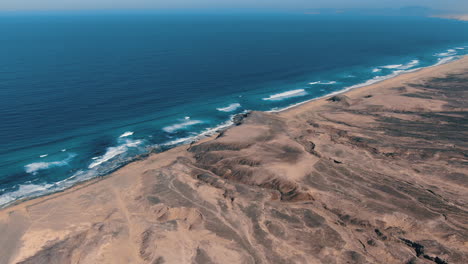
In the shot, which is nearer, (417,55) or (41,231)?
(41,231)

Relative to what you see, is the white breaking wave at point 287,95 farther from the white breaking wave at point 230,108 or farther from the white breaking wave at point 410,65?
the white breaking wave at point 410,65

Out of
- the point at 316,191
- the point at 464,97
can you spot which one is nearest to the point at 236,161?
the point at 316,191

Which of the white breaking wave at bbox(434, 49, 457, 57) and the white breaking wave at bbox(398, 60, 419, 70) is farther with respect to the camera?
the white breaking wave at bbox(434, 49, 457, 57)

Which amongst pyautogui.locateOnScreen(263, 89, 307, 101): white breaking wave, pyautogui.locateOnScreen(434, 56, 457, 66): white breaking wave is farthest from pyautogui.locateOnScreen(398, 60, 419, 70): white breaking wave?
pyautogui.locateOnScreen(263, 89, 307, 101): white breaking wave

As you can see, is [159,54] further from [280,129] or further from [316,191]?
[316,191]

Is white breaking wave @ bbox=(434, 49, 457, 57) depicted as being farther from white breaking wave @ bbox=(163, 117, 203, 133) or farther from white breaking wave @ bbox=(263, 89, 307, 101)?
white breaking wave @ bbox=(163, 117, 203, 133)
